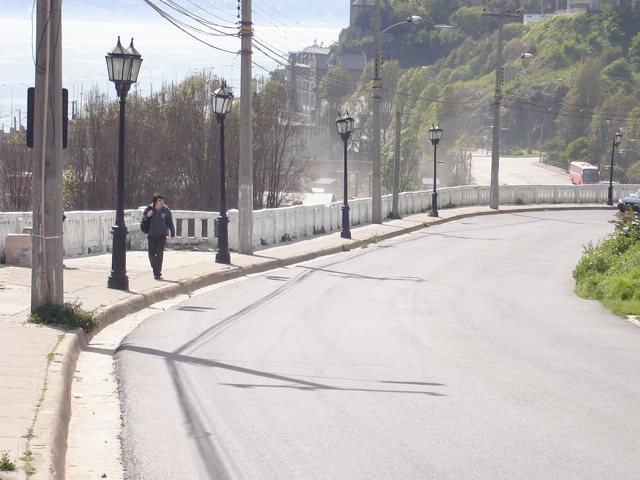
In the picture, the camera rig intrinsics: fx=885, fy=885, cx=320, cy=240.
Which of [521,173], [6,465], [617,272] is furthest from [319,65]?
[6,465]

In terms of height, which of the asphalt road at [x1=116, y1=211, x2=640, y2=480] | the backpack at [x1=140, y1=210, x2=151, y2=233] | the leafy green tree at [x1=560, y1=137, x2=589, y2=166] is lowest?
the asphalt road at [x1=116, y1=211, x2=640, y2=480]

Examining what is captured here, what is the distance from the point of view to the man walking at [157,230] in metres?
15.9

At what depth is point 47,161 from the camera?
1091 cm

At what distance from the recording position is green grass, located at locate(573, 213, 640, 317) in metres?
15.3

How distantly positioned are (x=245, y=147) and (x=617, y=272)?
9332 mm

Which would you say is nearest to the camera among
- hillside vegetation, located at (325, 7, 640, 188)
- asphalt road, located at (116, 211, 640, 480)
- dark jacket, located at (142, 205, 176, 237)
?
asphalt road, located at (116, 211, 640, 480)

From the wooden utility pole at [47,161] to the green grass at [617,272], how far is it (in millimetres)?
8742

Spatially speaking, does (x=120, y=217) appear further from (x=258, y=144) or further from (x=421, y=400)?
(x=258, y=144)

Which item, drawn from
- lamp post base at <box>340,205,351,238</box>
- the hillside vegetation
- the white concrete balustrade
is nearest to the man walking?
the white concrete balustrade

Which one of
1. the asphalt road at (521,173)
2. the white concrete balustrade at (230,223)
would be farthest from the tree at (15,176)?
the asphalt road at (521,173)

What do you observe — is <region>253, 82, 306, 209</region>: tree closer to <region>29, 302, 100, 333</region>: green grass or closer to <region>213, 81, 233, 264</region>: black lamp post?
<region>213, 81, 233, 264</region>: black lamp post

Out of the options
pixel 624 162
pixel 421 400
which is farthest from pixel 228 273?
pixel 624 162

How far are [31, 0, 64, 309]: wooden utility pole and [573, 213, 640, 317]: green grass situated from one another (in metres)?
8.74

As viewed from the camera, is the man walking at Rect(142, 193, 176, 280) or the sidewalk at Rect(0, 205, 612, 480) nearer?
the sidewalk at Rect(0, 205, 612, 480)
